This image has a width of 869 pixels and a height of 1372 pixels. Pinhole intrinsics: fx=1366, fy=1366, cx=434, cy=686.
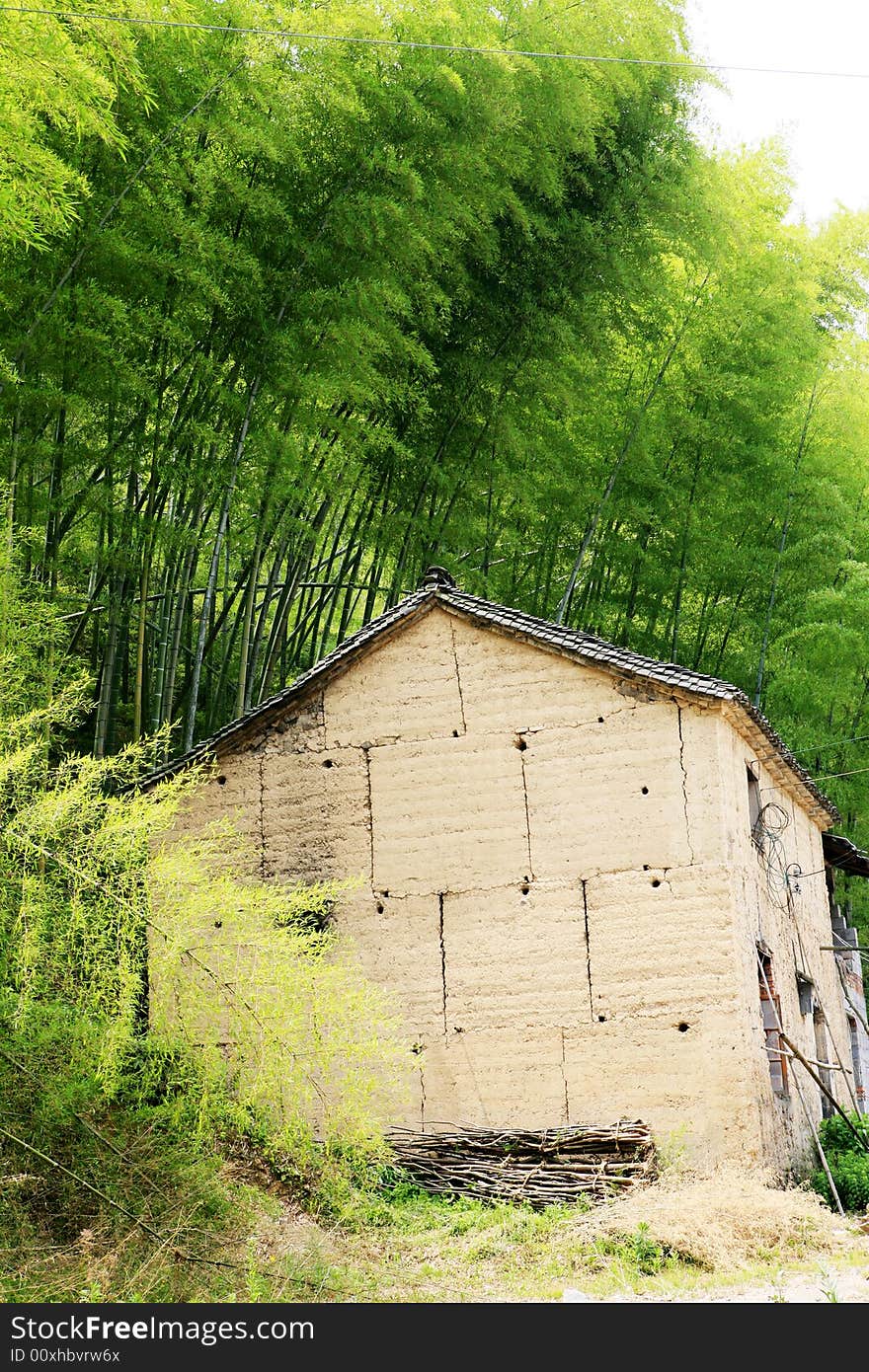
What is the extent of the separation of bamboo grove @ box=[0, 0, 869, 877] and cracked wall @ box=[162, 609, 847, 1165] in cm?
117

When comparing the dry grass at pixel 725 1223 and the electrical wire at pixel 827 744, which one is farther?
the electrical wire at pixel 827 744

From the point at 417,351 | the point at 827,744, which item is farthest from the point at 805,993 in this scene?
the point at 417,351

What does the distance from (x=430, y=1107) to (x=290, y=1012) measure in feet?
7.61

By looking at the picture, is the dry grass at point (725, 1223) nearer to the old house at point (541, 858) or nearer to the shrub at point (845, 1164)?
the old house at point (541, 858)

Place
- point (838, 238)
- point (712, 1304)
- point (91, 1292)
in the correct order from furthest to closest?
point (838, 238), point (91, 1292), point (712, 1304)

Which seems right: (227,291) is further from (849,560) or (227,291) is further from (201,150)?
(849,560)

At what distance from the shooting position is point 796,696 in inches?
549

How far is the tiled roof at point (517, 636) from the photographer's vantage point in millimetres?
9922

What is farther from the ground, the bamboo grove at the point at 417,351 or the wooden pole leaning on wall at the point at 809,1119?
the bamboo grove at the point at 417,351

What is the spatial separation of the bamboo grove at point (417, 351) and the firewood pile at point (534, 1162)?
3.65 m

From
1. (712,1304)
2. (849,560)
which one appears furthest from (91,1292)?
(849,560)

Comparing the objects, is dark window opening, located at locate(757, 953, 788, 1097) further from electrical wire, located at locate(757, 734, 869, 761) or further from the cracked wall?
electrical wire, located at locate(757, 734, 869, 761)

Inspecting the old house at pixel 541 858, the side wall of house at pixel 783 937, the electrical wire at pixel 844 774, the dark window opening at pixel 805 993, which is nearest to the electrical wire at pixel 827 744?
the electrical wire at pixel 844 774

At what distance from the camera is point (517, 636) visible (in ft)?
34.2
